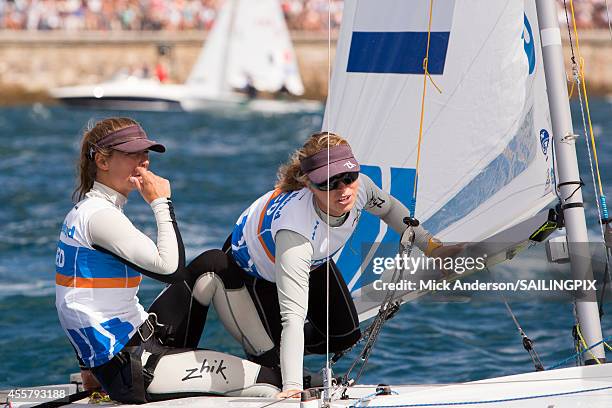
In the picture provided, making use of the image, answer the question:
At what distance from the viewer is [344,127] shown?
452 cm

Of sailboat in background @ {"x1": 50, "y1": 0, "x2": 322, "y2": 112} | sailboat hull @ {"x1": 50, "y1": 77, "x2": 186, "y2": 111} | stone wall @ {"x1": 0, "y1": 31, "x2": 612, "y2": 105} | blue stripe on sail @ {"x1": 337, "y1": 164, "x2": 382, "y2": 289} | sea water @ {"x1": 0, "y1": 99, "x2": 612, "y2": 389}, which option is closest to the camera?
blue stripe on sail @ {"x1": 337, "y1": 164, "x2": 382, "y2": 289}

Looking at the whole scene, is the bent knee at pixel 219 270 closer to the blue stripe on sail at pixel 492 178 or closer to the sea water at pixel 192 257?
the sea water at pixel 192 257

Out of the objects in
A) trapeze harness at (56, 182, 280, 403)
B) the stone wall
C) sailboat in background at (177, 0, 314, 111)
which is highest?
the stone wall

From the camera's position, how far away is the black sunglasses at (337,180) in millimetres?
3307

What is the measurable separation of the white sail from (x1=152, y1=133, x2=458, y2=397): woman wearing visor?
72.5 feet

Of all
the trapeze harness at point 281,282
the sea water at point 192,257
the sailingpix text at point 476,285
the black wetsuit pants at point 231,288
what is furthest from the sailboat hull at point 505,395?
the sea water at point 192,257

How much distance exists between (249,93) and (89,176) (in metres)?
24.1

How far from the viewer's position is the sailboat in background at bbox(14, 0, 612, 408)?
161 inches

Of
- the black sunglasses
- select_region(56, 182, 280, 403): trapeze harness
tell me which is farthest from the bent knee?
the black sunglasses

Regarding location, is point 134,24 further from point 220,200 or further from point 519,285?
point 519,285

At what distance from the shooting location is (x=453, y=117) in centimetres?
425

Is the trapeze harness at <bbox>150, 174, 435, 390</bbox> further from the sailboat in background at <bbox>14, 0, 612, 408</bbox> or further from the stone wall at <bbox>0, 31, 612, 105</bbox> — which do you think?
the stone wall at <bbox>0, 31, 612, 105</bbox>

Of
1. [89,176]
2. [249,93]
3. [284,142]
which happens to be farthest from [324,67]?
[89,176]

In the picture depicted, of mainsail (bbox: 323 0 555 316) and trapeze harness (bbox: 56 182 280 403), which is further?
mainsail (bbox: 323 0 555 316)
